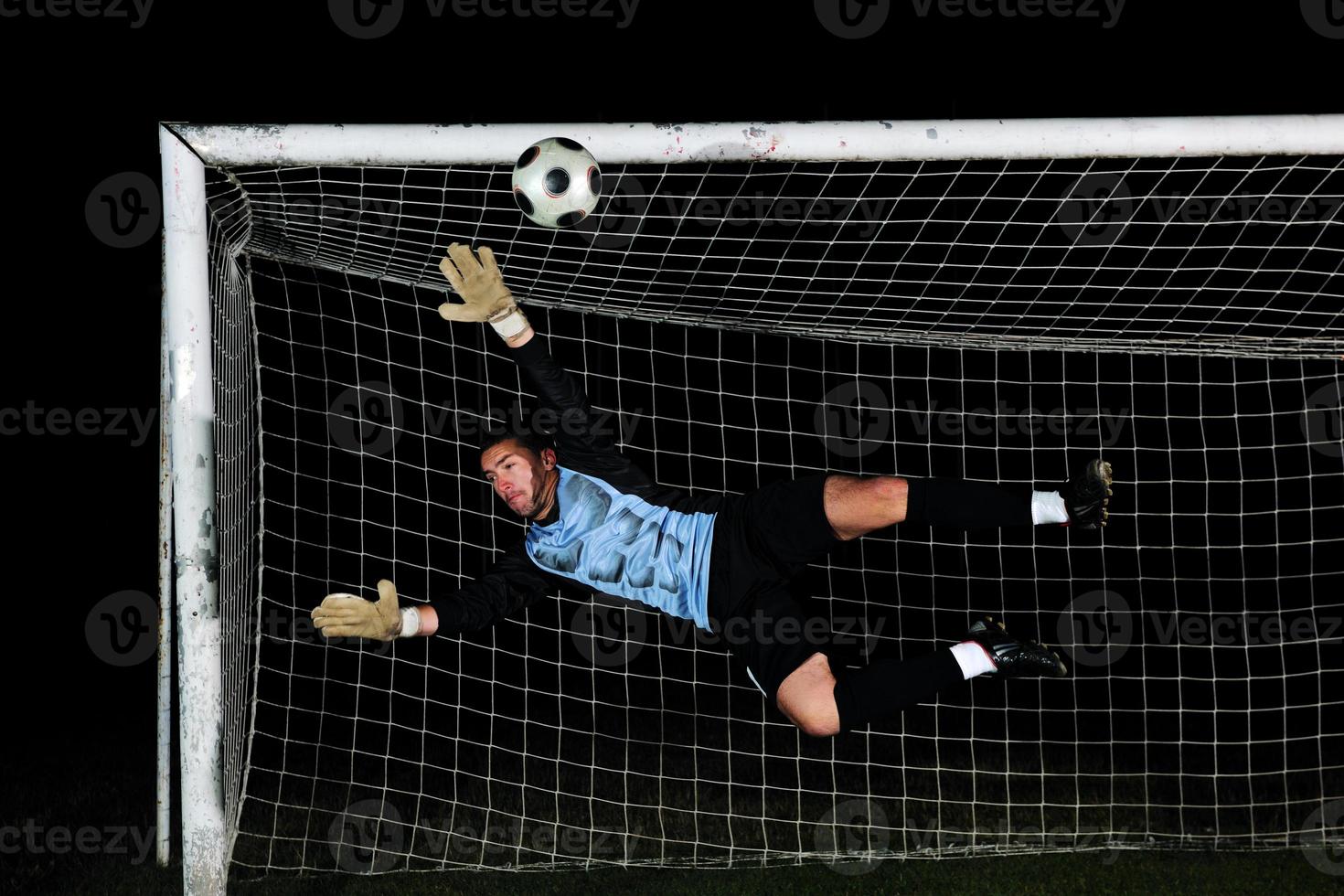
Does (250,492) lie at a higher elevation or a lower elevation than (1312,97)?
lower

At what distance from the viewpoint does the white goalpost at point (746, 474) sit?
3.58 meters

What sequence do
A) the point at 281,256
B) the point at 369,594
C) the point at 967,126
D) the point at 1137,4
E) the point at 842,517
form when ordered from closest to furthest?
1. the point at 967,126
2. the point at 842,517
3. the point at 281,256
4. the point at 1137,4
5. the point at 369,594

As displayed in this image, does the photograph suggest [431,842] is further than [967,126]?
Yes

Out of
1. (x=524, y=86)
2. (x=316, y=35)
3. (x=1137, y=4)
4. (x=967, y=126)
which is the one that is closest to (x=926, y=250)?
(x=1137, y=4)

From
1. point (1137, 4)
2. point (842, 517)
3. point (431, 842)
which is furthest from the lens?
point (1137, 4)

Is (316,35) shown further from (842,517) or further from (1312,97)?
(1312,97)

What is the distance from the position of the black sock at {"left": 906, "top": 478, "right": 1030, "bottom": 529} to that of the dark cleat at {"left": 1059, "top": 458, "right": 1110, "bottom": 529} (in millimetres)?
136

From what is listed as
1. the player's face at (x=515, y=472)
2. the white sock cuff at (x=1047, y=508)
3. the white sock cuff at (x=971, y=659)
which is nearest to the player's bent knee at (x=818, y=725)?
the white sock cuff at (x=971, y=659)

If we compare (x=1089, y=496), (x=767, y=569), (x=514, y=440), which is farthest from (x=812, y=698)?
(x=514, y=440)

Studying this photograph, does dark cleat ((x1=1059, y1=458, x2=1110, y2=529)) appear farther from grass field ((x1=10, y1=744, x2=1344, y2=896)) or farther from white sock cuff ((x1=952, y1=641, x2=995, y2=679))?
grass field ((x1=10, y1=744, x2=1344, y2=896))

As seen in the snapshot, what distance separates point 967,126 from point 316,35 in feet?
21.2

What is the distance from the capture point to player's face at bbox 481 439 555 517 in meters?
4.03

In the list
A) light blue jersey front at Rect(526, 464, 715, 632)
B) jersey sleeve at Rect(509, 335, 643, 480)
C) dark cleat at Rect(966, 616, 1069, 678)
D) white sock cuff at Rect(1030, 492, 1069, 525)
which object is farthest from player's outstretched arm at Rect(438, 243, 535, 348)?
dark cleat at Rect(966, 616, 1069, 678)

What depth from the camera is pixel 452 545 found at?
404 inches
